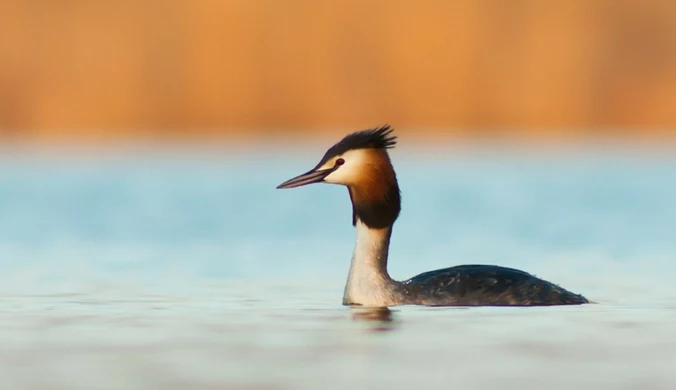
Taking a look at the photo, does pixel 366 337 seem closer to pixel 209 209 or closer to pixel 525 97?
pixel 209 209

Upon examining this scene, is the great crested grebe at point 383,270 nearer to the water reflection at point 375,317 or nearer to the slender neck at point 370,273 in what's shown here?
the slender neck at point 370,273

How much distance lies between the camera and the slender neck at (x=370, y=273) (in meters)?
13.0

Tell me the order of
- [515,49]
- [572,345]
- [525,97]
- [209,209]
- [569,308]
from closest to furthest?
[572,345], [569,308], [209,209], [525,97], [515,49]

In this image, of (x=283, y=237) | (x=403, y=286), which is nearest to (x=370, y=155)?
(x=403, y=286)

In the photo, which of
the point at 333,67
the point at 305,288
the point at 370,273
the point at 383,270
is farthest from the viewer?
the point at 333,67

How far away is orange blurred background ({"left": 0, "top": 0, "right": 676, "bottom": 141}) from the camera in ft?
165

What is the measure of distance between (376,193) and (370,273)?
2.02 feet

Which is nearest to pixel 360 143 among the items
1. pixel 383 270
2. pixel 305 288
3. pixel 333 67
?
pixel 383 270

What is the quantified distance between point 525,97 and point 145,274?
35.2 meters

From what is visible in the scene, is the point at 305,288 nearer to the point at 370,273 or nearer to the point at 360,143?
the point at 370,273

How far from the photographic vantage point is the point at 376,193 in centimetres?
1323

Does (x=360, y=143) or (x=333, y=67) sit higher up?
(x=333, y=67)

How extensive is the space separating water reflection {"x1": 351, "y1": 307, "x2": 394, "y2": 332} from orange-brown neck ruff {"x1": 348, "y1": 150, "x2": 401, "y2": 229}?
2.63 ft

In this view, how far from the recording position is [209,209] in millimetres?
27625
